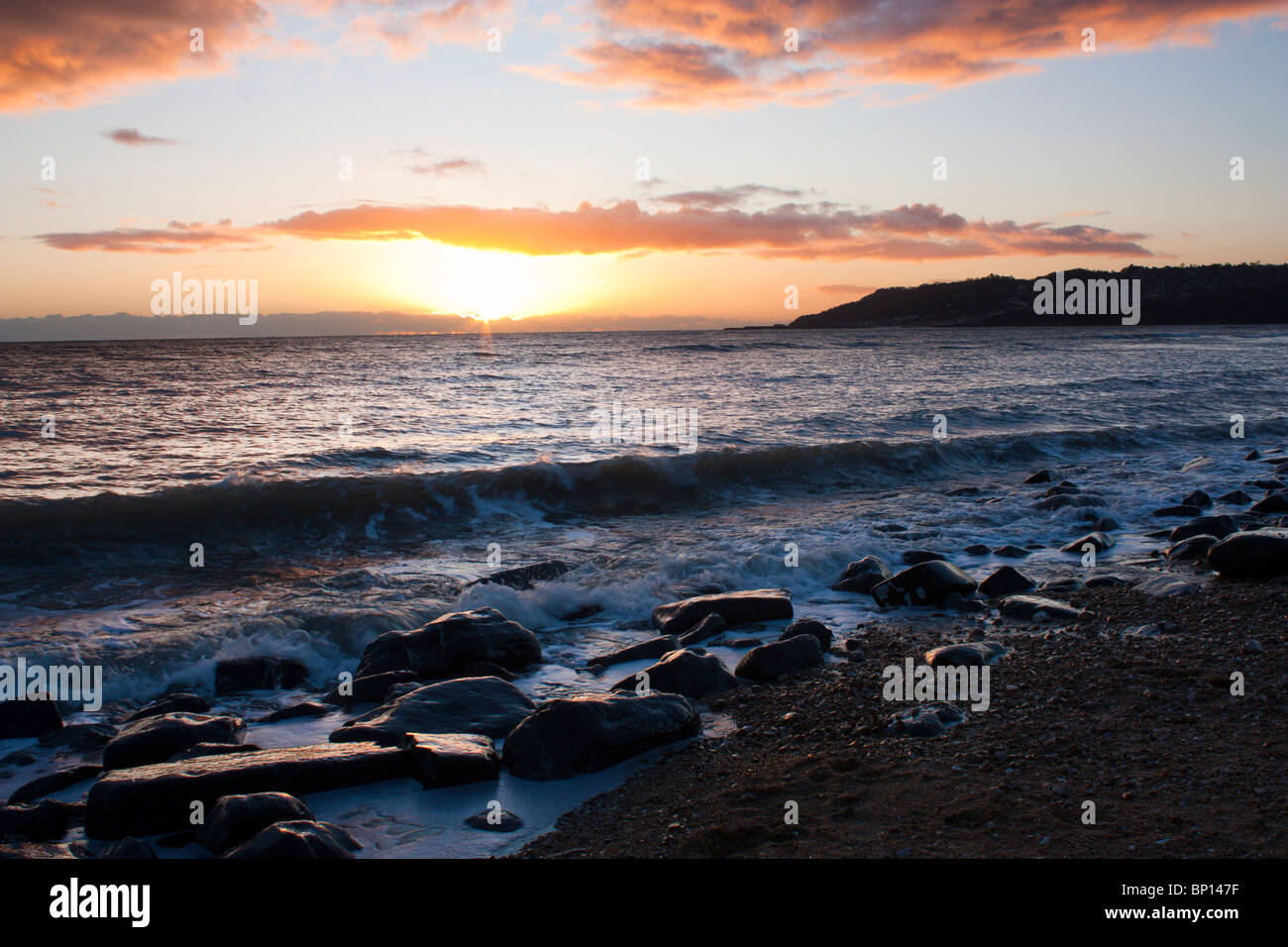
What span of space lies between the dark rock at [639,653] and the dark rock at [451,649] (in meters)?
0.54

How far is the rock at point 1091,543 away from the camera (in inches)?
374

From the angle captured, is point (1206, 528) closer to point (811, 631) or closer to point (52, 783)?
point (811, 631)

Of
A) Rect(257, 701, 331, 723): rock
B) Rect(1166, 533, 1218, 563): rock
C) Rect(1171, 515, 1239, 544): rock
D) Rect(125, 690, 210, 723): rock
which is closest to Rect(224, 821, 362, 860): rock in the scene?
Rect(257, 701, 331, 723): rock

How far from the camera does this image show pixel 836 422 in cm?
2069

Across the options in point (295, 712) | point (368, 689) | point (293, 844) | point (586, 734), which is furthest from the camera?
point (368, 689)

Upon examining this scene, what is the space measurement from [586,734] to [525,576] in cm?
409

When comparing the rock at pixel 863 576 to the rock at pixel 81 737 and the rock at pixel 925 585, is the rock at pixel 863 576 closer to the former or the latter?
the rock at pixel 925 585

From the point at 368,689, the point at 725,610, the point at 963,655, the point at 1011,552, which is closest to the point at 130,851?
the point at 368,689

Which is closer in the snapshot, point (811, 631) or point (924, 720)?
point (924, 720)

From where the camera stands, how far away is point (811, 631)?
674 cm
